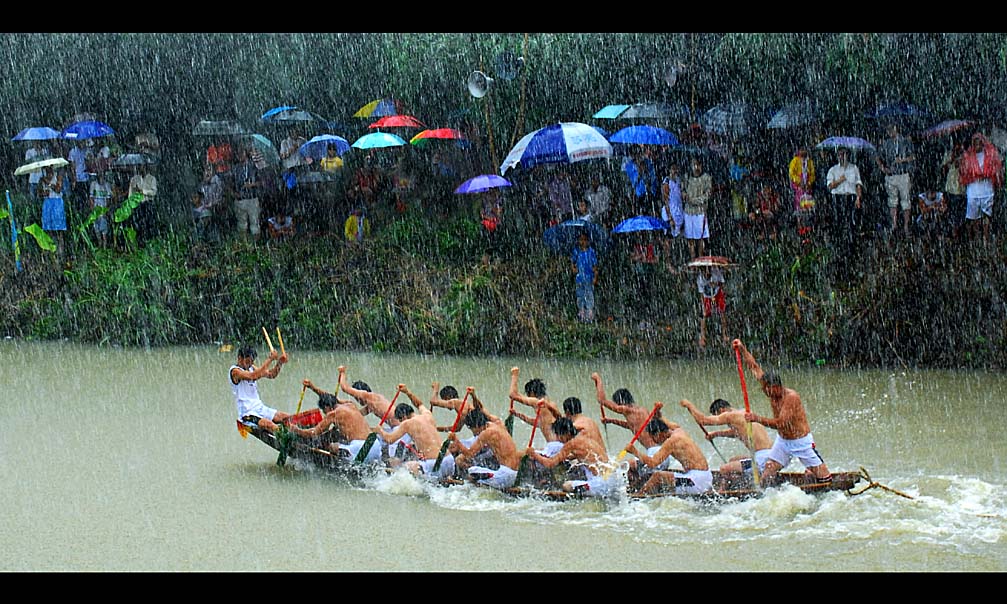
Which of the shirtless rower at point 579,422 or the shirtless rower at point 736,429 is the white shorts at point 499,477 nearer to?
the shirtless rower at point 579,422

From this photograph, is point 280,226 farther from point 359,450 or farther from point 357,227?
point 359,450

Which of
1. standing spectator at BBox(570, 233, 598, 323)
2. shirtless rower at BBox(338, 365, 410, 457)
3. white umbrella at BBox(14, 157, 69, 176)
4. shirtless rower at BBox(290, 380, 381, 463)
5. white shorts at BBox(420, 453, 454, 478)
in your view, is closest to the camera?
white shorts at BBox(420, 453, 454, 478)

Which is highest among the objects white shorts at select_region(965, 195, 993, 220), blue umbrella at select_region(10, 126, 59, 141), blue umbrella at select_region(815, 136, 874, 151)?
blue umbrella at select_region(10, 126, 59, 141)

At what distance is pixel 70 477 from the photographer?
1195cm

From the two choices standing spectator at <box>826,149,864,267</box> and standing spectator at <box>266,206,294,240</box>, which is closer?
standing spectator at <box>826,149,864,267</box>

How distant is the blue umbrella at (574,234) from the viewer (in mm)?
17203

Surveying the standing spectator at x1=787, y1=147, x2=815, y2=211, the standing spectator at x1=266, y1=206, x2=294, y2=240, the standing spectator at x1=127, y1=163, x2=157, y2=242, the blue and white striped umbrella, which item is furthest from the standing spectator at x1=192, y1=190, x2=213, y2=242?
the standing spectator at x1=787, y1=147, x2=815, y2=211

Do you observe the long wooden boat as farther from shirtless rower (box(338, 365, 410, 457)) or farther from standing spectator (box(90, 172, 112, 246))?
standing spectator (box(90, 172, 112, 246))

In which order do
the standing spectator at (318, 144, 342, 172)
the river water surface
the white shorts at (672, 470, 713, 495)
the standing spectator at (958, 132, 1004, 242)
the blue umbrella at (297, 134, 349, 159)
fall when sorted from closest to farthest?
the river water surface
the white shorts at (672, 470, 713, 495)
the standing spectator at (958, 132, 1004, 242)
the blue umbrella at (297, 134, 349, 159)
the standing spectator at (318, 144, 342, 172)

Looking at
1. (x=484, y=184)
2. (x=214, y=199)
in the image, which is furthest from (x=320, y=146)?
(x=484, y=184)

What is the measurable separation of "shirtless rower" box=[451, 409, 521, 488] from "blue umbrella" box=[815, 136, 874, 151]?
25.6ft

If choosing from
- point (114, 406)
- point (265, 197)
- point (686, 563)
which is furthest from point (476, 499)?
point (265, 197)

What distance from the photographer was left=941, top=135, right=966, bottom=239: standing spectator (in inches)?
639

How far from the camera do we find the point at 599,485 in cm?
1045
